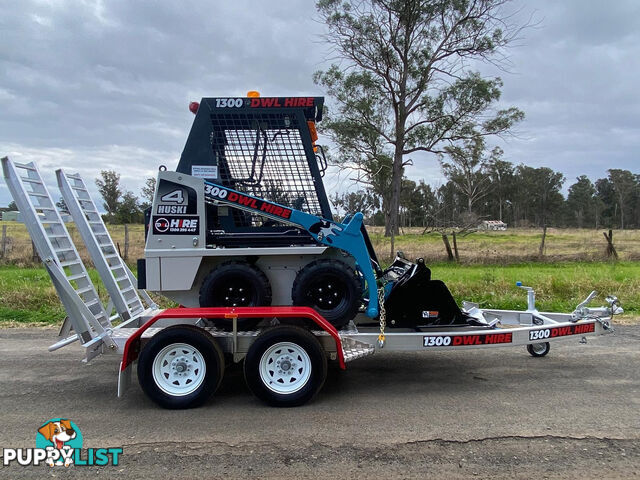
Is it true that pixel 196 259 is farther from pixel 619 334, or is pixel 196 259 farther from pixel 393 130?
pixel 393 130

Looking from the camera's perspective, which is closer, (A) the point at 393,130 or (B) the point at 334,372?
(B) the point at 334,372

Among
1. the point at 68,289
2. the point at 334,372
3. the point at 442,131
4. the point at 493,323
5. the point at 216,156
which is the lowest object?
the point at 334,372

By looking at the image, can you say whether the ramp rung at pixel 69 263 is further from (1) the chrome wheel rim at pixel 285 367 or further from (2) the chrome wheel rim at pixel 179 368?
(1) the chrome wheel rim at pixel 285 367

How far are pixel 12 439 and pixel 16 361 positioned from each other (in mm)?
2596

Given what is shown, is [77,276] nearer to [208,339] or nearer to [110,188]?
[208,339]

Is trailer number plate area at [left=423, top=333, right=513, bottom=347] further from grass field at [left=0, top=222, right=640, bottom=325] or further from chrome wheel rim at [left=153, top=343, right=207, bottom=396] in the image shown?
grass field at [left=0, top=222, right=640, bottom=325]

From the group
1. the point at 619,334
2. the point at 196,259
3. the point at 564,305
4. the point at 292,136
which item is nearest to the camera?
the point at 196,259

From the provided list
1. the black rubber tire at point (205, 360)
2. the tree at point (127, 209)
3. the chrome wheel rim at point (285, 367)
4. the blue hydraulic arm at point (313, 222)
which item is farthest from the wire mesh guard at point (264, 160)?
the tree at point (127, 209)

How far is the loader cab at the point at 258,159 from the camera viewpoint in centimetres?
508

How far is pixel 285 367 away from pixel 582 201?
92772mm

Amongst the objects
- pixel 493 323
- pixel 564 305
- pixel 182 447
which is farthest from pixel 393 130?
pixel 182 447

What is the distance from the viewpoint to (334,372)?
5715 millimetres

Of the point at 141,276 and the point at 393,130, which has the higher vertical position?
the point at 393,130

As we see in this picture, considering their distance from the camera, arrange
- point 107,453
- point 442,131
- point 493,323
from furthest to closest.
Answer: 1. point 442,131
2. point 493,323
3. point 107,453
